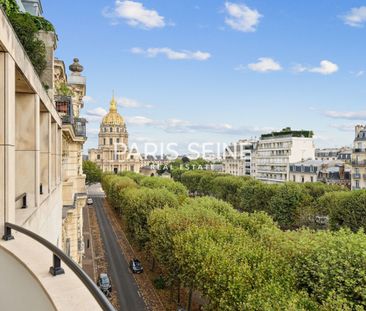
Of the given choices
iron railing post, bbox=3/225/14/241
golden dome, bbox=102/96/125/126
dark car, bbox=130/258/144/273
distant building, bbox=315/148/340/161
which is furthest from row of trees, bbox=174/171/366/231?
golden dome, bbox=102/96/125/126

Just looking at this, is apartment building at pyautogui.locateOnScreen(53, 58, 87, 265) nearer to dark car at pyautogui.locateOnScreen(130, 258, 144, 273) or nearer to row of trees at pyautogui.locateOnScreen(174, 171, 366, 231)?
dark car at pyautogui.locateOnScreen(130, 258, 144, 273)

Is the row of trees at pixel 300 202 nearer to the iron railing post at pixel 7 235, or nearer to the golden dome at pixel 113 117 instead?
the iron railing post at pixel 7 235

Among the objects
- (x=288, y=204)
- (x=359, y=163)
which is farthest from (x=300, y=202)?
(x=359, y=163)

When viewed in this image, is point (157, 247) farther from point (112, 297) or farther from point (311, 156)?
point (311, 156)

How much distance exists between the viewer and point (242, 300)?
1680cm

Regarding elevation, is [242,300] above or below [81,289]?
below

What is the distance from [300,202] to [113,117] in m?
105

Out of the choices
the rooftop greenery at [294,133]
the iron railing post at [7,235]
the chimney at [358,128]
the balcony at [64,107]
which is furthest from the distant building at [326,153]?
the iron railing post at [7,235]

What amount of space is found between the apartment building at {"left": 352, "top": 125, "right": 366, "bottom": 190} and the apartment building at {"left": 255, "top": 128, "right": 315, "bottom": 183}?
2765cm

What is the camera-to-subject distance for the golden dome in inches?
5720

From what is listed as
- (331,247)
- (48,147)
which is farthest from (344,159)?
(48,147)

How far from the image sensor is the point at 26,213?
8.20 m

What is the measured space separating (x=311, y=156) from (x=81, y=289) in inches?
4091

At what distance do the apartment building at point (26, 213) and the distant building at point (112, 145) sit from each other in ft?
445
